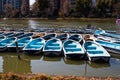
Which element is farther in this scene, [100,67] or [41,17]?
[41,17]

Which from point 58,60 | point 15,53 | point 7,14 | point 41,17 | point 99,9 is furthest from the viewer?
point 7,14

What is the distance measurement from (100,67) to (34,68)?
501cm

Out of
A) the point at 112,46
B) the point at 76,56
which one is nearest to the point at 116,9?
the point at 112,46

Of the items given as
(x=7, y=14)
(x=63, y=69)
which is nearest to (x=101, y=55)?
(x=63, y=69)

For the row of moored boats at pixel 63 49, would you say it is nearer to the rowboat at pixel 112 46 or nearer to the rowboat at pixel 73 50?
the rowboat at pixel 73 50

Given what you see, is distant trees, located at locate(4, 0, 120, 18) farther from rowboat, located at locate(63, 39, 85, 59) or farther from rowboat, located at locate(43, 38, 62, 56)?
rowboat, located at locate(63, 39, 85, 59)

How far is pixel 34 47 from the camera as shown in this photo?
86.7ft

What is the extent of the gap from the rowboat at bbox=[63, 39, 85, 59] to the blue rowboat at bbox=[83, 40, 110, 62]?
579mm

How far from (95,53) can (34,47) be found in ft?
20.1

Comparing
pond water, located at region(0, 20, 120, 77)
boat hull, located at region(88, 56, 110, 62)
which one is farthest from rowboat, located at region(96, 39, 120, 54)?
boat hull, located at region(88, 56, 110, 62)

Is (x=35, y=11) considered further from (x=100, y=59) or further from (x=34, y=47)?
(x=100, y=59)

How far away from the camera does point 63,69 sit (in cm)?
2119

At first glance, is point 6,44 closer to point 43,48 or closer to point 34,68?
point 43,48

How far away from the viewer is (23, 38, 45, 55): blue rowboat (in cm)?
2507
